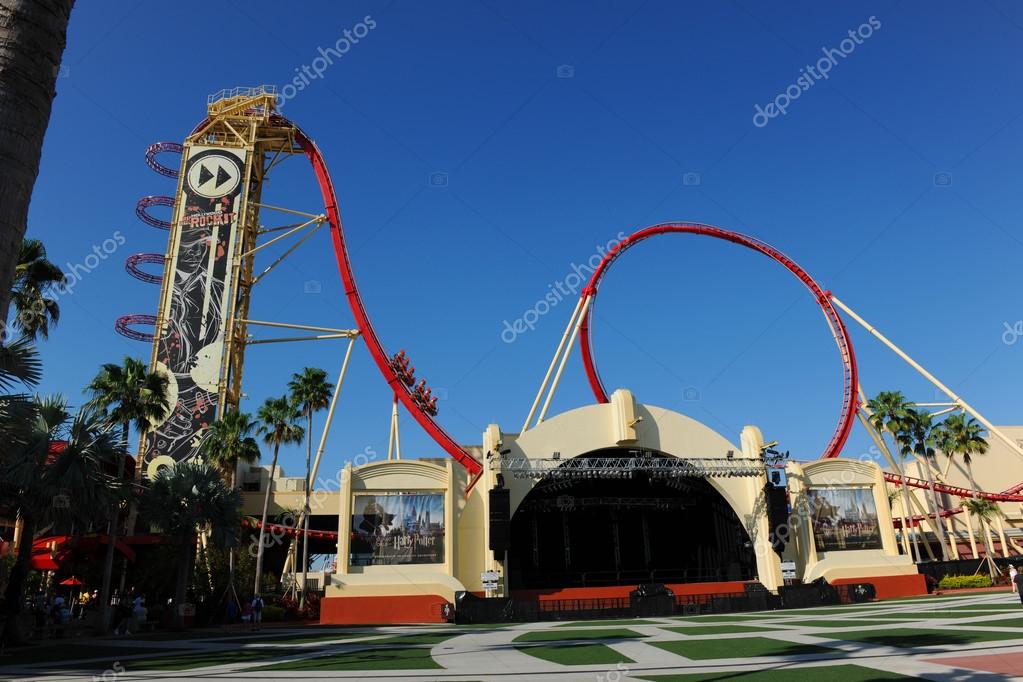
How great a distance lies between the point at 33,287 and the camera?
64.4 feet

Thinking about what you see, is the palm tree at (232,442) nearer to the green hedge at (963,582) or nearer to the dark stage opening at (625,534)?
the dark stage opening at (625,534)

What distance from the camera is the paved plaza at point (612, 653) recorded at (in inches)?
412

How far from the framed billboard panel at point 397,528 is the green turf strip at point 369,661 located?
14935 mm

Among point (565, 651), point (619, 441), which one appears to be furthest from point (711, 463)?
point (565, 651)

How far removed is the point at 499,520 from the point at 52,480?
58.8 ft

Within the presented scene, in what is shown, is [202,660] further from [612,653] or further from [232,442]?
[232,442]

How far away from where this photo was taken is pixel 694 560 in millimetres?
41656

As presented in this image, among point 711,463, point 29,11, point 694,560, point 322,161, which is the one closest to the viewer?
point 29,11

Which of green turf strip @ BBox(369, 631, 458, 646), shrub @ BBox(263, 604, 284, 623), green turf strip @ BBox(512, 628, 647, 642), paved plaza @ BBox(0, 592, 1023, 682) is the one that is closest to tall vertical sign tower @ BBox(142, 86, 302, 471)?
shrub @ BBox(263, 604, 284, 623)

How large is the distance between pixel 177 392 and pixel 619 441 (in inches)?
1127

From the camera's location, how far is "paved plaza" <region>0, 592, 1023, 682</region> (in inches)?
412

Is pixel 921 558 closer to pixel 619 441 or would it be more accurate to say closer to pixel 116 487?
pixel 619 441

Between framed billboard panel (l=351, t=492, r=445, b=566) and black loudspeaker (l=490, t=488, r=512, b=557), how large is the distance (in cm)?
248

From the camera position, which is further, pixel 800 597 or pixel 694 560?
pixel 694 560
